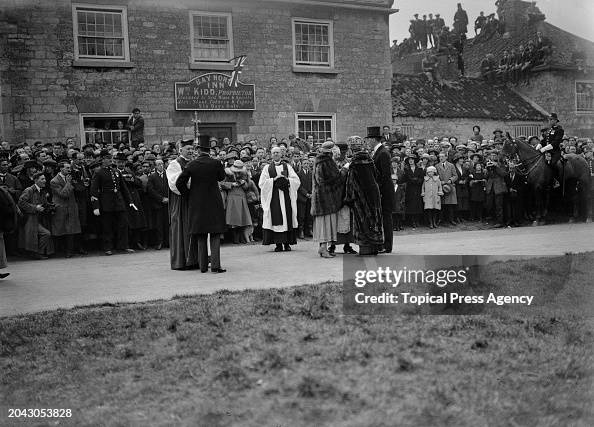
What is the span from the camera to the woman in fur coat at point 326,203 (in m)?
12.0

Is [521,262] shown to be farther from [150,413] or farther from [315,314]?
[150,413]

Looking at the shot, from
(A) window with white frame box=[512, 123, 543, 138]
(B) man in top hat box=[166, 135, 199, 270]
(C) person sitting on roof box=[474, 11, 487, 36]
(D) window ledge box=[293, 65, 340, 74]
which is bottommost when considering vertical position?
(B) man in top hat box=[166, 135, 199, 270]

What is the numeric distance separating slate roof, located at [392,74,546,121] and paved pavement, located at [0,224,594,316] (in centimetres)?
1303

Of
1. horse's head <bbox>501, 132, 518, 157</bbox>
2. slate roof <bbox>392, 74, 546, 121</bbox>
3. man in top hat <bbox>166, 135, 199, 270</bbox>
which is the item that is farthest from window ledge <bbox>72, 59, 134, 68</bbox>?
slate roof <bbox>392, 74, 546, 121</bbox>

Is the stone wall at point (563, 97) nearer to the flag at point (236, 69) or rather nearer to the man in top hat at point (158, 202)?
the flag at point (236, 69)

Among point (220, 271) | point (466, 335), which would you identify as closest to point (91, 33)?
point (220, 271)

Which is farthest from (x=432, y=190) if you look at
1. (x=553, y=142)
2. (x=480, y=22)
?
(x=480, y=22)

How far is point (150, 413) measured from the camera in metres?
4.98

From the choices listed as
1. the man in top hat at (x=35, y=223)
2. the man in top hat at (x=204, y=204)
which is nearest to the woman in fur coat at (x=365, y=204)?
the man in top hat at (x=204, y=204)

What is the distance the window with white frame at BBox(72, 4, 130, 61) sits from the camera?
19.4 meters

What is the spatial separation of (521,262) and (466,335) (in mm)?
4166

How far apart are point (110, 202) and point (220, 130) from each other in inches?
309

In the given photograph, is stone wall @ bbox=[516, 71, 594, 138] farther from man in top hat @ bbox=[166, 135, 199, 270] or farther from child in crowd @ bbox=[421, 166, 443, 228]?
man in top hat @ bbox=[166, 135, 199, 270]

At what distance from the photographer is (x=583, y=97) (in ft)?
109
